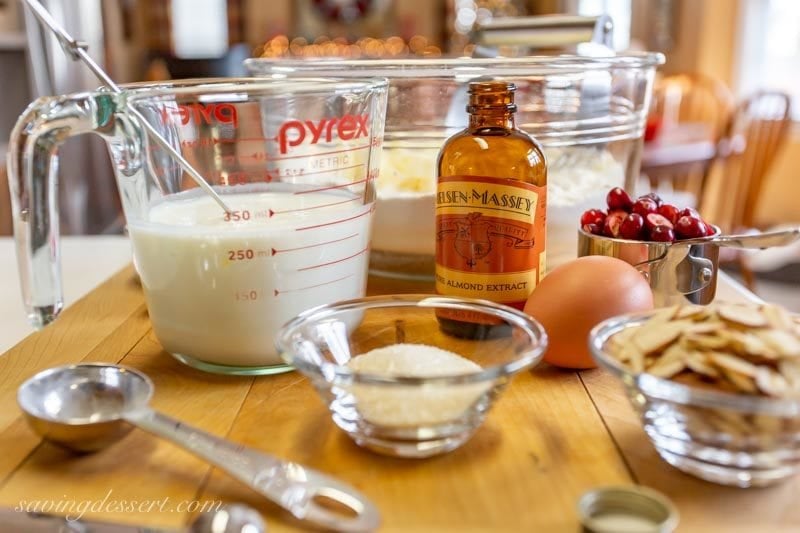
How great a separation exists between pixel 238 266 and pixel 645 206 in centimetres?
40

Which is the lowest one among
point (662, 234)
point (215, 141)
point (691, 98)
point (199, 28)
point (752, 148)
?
point (752, 148)

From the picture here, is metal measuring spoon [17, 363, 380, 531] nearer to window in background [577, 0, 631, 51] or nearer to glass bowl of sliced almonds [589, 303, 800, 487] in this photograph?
glass bowl of sliced almonds [589, 303, 800, 487]

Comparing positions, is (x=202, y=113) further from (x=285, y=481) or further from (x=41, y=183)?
(x=285, y=481)

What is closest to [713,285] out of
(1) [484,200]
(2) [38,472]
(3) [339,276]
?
(1) [484,200]

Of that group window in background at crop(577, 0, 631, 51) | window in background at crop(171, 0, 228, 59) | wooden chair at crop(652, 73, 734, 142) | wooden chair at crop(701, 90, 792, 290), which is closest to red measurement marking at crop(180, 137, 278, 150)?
wooden chair at crop(701, 90, 792, 290)

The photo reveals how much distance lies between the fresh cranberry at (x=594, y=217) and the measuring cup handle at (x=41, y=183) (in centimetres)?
46

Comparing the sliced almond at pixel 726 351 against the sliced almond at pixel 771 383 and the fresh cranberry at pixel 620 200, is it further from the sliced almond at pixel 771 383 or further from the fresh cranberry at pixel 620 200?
the fresh cranberry at pixel 620 200

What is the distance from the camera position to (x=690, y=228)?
753 mm

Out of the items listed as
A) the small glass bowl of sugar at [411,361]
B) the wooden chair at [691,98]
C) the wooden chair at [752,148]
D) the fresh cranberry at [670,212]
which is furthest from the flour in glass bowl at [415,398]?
the wooden chair at [691,98]

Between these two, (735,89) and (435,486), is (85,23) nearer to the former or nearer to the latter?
(735,89)

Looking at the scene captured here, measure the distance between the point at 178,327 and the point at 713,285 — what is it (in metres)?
0.50

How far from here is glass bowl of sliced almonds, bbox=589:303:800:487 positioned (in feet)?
1.51

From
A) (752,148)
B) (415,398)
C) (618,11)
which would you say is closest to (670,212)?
(415,398)

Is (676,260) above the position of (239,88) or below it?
below
